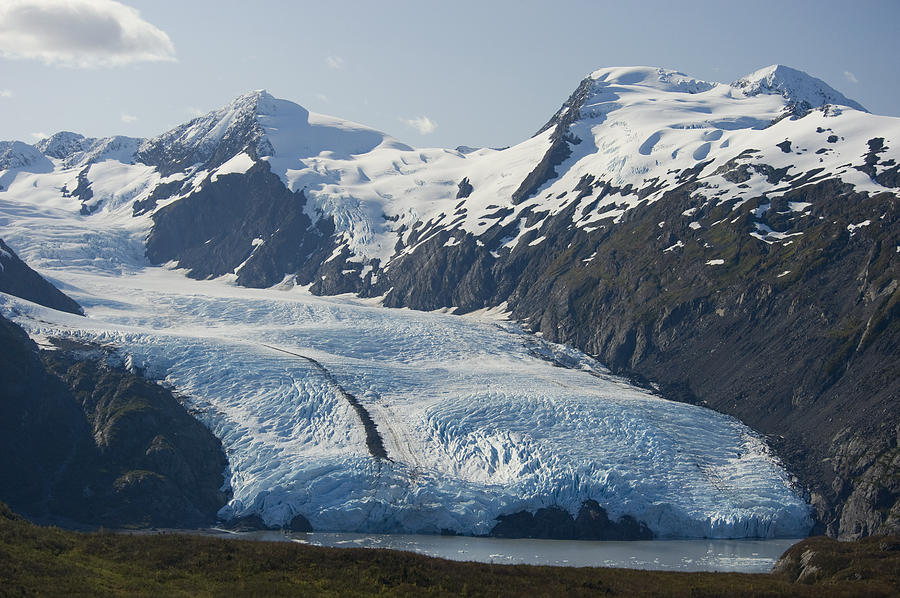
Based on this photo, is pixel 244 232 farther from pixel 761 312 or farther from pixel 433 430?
pixel 433 430

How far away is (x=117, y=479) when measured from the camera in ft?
218

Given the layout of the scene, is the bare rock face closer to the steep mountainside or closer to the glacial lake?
the glacial lake

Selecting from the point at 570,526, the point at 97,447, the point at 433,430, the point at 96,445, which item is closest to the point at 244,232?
the point at 96,445

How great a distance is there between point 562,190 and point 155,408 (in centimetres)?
8845

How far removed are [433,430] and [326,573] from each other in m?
34.2

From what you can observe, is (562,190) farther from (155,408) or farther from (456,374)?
(155,408)

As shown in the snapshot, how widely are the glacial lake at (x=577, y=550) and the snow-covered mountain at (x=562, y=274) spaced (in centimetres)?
211

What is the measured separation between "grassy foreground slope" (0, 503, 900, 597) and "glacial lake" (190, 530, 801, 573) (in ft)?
28.9

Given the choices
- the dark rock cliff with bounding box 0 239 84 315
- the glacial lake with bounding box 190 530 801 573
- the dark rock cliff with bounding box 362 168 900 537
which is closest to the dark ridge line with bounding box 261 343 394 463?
the glacial lake with bounding box 190 530 801 573

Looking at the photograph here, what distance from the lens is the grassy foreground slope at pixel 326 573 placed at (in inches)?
1411

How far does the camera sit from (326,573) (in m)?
40.6

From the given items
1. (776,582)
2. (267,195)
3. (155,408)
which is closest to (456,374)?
(155,408)

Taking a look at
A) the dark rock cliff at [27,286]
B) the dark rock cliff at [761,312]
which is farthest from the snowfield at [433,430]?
the dark rock cliff at [27,286]

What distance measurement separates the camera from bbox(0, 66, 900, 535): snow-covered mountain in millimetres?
70250
